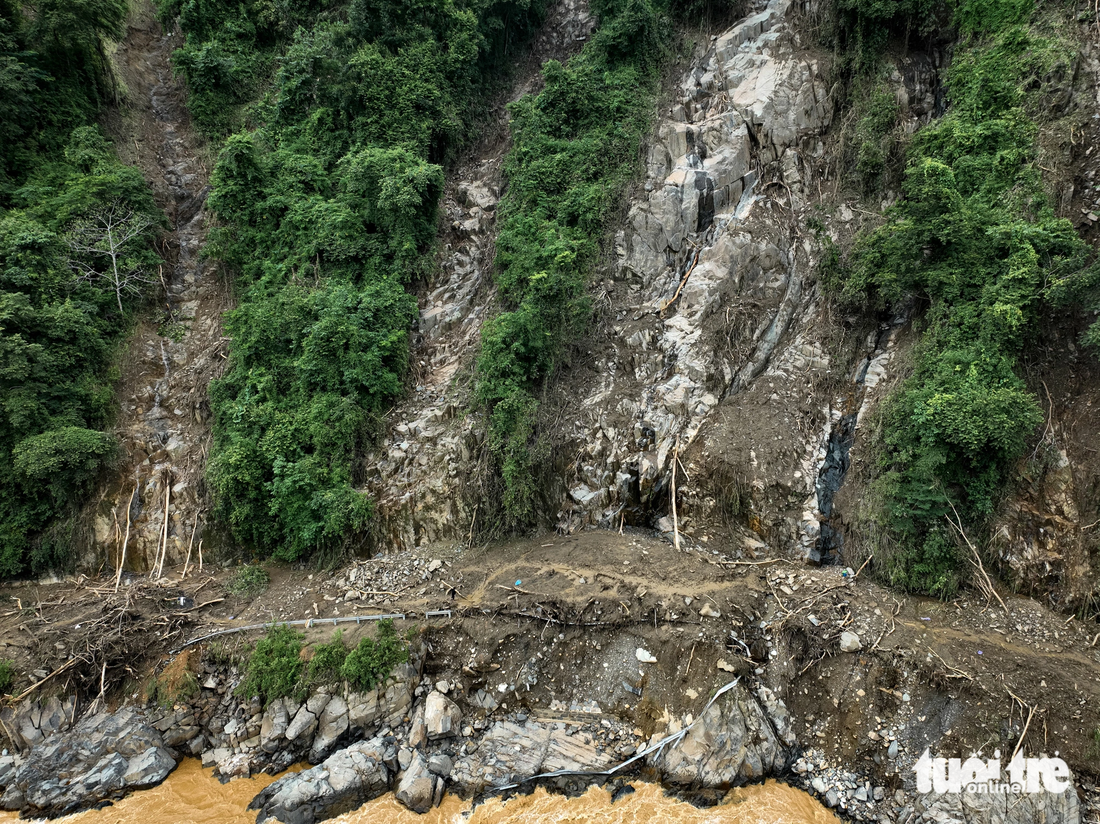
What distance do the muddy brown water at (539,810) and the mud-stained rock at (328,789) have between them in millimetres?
171

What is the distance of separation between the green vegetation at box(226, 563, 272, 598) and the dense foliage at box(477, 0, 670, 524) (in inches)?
211

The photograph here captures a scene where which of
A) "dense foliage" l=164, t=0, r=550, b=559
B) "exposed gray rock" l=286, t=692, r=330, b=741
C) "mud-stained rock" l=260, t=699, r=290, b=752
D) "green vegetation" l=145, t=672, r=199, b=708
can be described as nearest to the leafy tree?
"dense foliage" l=164, t=0, r=550, b=559

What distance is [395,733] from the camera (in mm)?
9125

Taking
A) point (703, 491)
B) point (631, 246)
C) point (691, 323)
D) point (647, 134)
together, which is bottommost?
point (703, 491)

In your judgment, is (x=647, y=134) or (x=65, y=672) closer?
(x=65, y=672)

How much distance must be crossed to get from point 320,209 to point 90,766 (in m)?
12.2

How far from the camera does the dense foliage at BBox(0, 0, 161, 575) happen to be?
1139 cm

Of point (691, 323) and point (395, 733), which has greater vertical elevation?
point (691, 323)

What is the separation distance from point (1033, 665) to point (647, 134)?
13.7 meters

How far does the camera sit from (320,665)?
9.44 meters

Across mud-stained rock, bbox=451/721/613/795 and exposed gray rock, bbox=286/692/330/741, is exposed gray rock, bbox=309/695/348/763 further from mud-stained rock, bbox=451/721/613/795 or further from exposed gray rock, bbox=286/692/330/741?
mud-stained rock, bbox=451/721/613/795

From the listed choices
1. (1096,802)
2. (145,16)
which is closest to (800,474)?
(1096,802)

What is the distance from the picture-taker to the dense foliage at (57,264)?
11.4m

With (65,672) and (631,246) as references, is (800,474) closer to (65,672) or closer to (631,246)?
(631,246)
